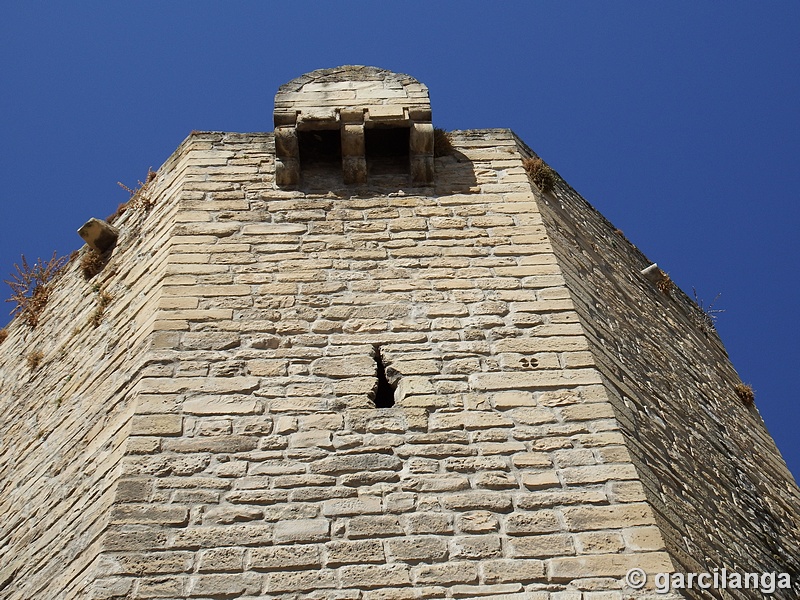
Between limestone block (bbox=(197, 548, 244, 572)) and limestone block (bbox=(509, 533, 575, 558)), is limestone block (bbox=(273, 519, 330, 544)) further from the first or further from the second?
limestone block (bbox=(509, 533, 575, 558))

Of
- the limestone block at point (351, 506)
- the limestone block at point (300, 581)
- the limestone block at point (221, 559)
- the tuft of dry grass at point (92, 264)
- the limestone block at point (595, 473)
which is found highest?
the tuft of dry grass at point (92, 264)

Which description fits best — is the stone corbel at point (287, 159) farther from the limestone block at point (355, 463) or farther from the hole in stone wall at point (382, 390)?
the limestone block at point (355, 463)

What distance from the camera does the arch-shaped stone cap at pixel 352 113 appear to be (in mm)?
6945

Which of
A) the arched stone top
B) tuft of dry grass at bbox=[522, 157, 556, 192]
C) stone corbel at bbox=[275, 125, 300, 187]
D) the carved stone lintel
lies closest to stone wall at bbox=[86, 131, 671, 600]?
stone corbel at bbox=[275, 125, 300, 187]

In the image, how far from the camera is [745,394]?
8477mm

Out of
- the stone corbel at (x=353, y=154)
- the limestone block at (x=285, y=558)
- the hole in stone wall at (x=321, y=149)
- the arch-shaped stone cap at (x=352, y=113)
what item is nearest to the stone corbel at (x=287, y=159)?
the arch-shaped stone cap at (x=352, y=113)

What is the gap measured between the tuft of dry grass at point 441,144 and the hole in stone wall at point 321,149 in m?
0.67

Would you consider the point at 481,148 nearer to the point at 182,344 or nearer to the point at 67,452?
the point at 182,344

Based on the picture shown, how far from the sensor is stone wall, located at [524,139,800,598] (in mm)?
5266

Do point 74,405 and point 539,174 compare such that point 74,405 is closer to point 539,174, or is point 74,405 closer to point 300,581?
point 300,581

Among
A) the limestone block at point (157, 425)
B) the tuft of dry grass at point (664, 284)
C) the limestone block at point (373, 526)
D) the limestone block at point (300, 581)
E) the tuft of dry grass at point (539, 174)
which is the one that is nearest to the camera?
the limestone block at point (300, 581)

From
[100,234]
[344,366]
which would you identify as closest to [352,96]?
[100,234]

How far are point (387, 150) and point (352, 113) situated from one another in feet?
1.26

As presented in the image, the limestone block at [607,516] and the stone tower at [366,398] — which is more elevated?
the stone tower at [366,398]
